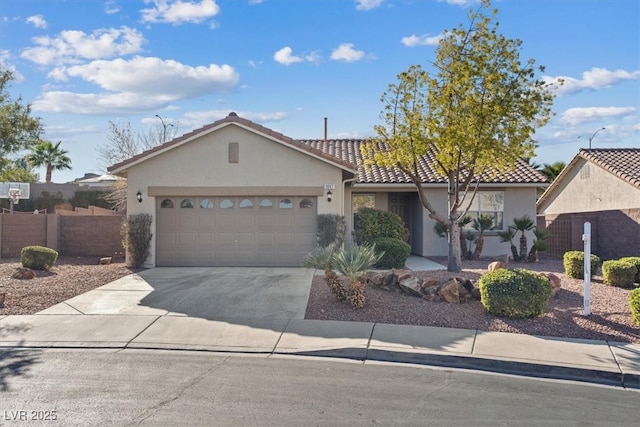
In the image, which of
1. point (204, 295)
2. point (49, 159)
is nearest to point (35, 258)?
point (204, 295)

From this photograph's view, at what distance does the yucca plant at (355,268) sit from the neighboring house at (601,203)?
12228mm

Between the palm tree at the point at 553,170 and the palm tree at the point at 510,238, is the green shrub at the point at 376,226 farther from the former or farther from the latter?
the palm tree at the point at 553,170

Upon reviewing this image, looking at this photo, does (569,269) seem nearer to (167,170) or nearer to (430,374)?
(430,374)

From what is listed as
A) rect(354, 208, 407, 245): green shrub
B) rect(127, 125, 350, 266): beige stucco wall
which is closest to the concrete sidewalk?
rect(127, 125, 350, 266): beige stucco wall

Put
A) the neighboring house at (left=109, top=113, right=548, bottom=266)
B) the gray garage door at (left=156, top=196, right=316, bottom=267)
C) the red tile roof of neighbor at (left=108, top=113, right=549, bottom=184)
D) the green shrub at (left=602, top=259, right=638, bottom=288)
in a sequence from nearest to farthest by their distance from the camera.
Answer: the green shrub at (left=602, top=259, right=638, bottom=288)
the red tile roof of neighbor at (left=108, top=113, right=549, bottom=184)
the neighboring house at (left=109, top=113, right=548, bottom=266)
the gray garage door at (left=156, top=196, right=316, bottom=267)

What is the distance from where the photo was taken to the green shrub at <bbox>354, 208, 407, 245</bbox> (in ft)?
53.9

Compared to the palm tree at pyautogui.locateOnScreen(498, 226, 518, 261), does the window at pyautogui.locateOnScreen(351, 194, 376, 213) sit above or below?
above

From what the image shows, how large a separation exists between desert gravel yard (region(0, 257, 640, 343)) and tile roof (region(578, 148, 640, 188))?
26.3 ft

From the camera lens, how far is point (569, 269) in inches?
535

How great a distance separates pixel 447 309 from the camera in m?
10.1

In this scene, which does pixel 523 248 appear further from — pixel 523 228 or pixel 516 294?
pixel 516 294

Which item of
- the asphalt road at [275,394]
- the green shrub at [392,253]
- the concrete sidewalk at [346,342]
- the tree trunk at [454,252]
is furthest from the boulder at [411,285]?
the green shrub at [392,253]

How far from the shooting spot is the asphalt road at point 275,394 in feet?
17.9

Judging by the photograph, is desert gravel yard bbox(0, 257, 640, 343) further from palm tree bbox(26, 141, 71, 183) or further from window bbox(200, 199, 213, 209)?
palm tree bbox(26, 141, 71, 183)
